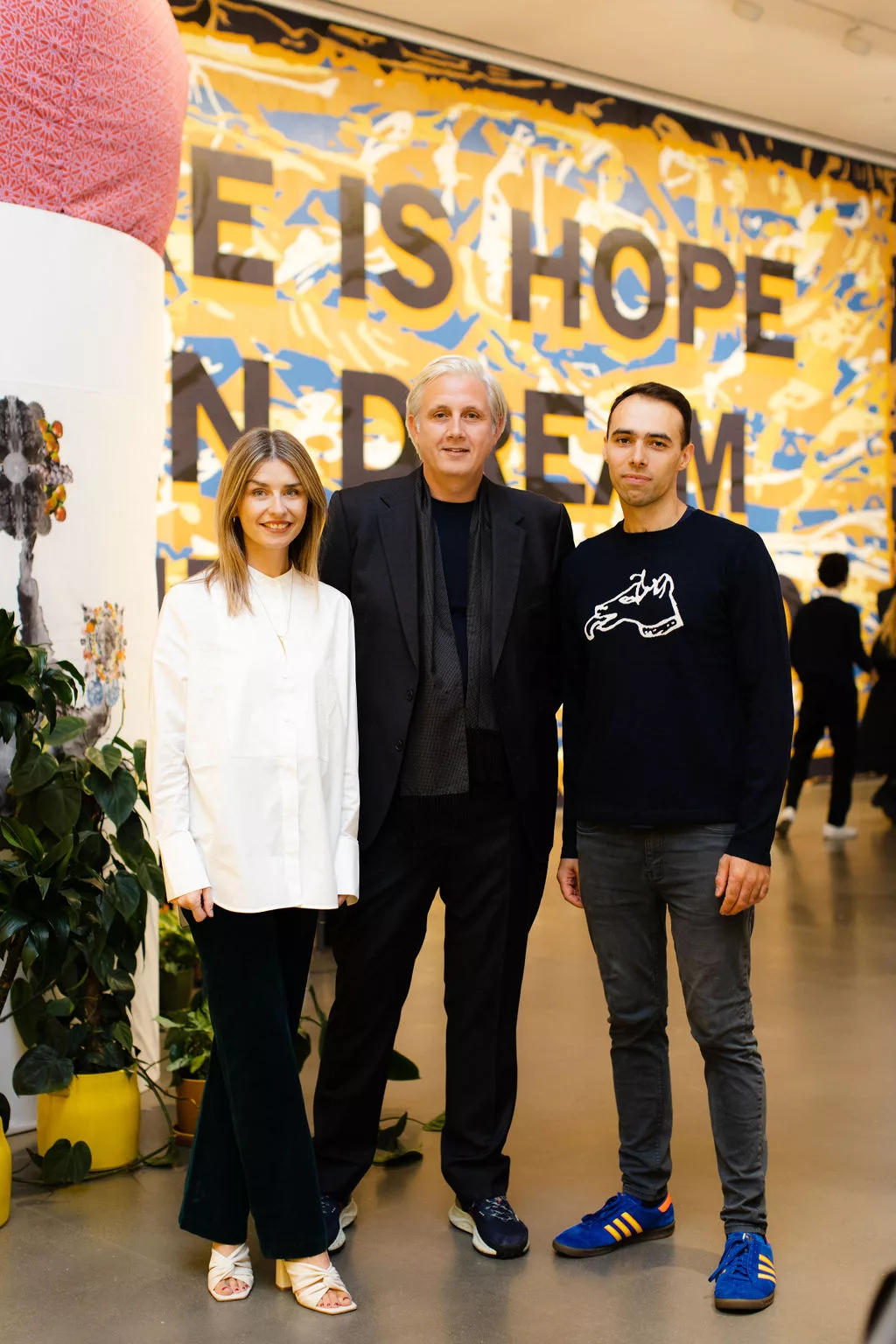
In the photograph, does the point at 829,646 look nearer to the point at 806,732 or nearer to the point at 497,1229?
the point at 806,732

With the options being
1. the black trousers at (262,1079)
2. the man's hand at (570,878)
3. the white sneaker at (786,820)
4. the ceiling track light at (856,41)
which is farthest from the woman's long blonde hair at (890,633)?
the black trousers at (262,1079)

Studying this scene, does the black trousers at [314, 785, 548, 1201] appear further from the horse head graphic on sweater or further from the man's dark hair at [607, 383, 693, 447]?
the man's dark hair at [607, 383, 693, 447]

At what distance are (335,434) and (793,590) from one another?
4.03 m

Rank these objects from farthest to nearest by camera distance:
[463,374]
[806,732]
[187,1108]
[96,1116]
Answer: [806,732] < [187,1108] < [96,1116] < [463,374]

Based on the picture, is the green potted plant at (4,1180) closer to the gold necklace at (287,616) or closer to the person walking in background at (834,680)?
the gold necklace at (287,616)

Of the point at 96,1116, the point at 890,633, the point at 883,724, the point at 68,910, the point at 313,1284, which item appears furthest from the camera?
the point at 883,724

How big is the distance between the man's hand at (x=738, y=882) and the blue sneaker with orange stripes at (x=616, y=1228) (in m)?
0.70

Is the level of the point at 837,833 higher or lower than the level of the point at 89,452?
lower

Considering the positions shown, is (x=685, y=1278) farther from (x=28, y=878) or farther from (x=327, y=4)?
(x=327, y=4)

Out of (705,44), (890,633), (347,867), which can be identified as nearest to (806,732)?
(890,633)

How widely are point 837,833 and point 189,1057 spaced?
217 inches

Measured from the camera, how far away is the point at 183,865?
8.09 feet

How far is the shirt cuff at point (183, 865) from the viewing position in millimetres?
2463

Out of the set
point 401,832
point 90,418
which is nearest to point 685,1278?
point 401,832
